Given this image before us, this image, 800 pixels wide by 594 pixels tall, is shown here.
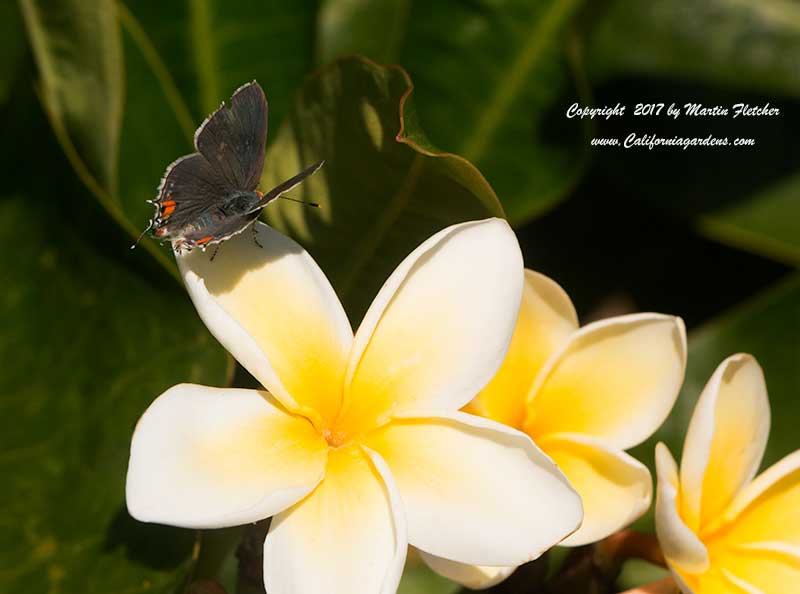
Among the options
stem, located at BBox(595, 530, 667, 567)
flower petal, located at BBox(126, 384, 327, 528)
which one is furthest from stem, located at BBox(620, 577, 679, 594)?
flower petal, located at BBox(126, 384, 327, 528)

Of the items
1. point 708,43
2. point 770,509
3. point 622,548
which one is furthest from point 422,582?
point 708,43

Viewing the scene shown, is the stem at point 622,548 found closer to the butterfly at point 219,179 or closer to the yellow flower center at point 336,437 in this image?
the yellow flower center at point 336,437

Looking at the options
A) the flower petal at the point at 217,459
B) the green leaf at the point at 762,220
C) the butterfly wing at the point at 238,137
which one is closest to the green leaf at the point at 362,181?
the butterfly wing at the point at 238,137

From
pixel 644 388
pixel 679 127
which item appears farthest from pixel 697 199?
pixel 644 388

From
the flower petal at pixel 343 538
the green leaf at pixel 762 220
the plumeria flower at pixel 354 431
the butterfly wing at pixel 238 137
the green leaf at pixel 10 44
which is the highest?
the butterfly wing at pixel 238 137

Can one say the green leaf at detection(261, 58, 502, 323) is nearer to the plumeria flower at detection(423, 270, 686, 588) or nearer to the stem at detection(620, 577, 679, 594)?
the plumeria flower at detection(423, 270, 686, 588)

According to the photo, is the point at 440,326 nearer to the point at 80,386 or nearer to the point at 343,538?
Answer: the point at 343,538
